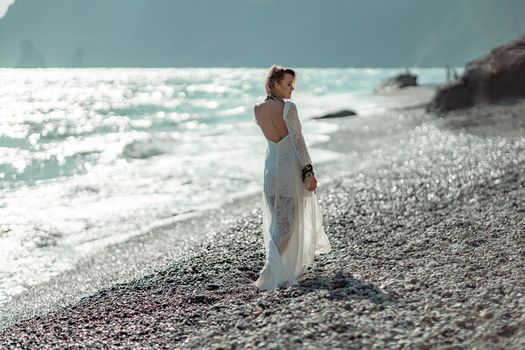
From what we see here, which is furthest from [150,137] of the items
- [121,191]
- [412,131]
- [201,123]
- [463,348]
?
[463,348]

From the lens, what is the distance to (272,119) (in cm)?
618

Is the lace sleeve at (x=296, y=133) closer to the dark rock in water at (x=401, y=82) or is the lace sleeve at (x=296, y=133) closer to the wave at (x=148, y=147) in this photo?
the wave at (x=148, y=147)

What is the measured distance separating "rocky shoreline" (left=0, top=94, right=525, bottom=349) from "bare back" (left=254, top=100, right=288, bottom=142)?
1.47 meters

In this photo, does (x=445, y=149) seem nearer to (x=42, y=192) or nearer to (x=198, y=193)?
(x=198, y=193)

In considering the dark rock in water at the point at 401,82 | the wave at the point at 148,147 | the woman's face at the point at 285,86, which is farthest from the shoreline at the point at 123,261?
the dark rock in water at the point at 401,82

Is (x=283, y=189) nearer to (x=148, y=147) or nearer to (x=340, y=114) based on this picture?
(x=148, y=147)

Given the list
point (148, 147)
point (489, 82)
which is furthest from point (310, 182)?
point (148, 147)

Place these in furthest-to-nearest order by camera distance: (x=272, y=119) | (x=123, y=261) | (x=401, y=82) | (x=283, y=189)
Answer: (x=401, y=82)
(x=123, y=261)
(x=283, y=189)
(x=272, y=119)

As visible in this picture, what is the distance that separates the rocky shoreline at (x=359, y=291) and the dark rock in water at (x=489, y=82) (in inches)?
589

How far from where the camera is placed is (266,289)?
20.9 ft

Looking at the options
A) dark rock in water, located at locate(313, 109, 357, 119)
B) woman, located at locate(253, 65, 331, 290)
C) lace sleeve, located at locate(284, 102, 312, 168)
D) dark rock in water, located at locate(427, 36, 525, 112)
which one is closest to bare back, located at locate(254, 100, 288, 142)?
woman, located at locate(253, 65, 331, 290)

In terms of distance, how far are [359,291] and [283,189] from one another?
4.25ft

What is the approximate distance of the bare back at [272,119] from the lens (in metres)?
6.13

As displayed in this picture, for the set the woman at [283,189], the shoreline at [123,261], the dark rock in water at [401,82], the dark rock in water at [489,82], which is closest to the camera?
the woman at [283,189]
